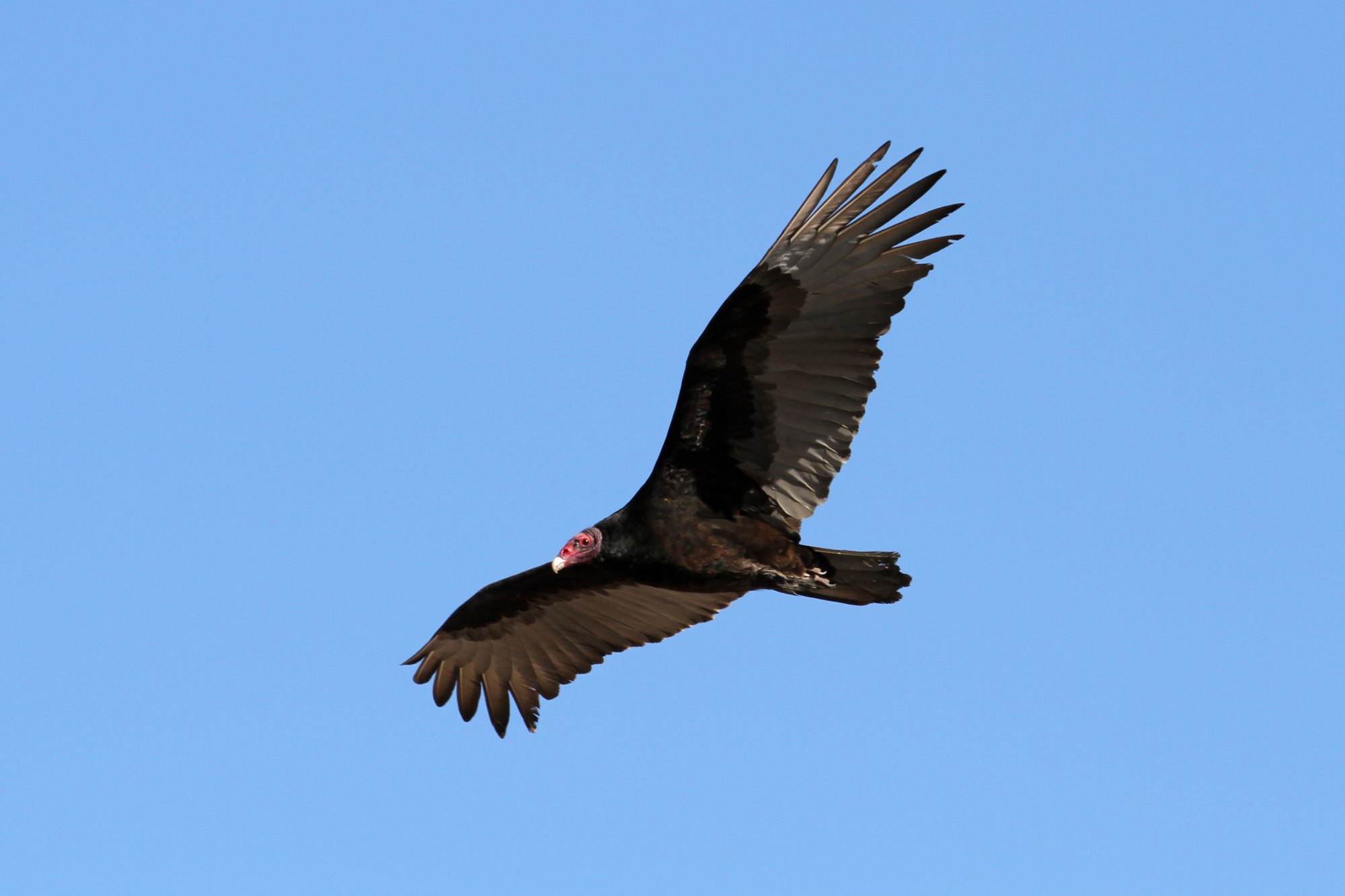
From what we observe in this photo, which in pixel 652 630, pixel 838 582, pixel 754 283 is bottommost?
pixel 838 582

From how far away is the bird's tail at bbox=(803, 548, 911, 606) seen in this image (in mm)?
6793

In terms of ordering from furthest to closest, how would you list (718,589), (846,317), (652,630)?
(652,630)
(718,589)
(846,317)

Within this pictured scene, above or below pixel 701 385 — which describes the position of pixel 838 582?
below

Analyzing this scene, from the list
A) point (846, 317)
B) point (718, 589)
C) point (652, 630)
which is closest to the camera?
point (846, 317)

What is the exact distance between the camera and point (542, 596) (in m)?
8.42

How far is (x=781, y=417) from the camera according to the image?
6.89 meters

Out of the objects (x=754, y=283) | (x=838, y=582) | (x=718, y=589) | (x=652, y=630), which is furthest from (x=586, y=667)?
(x=754, y=283)

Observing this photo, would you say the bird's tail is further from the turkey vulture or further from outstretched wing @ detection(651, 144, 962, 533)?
A: outstretched wing @ detection(651, 144, 962, 533)

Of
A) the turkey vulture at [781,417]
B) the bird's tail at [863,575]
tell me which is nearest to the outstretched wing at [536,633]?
the turkey vulture at [781,417]

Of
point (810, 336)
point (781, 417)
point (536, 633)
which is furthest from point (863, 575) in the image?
point (536, 633)

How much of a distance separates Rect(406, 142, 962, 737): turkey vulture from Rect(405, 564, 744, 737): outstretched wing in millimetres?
808

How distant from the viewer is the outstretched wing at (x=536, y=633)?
327 inches

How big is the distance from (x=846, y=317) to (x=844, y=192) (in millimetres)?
607

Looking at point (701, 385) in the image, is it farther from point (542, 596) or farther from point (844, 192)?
point (542, 596)
